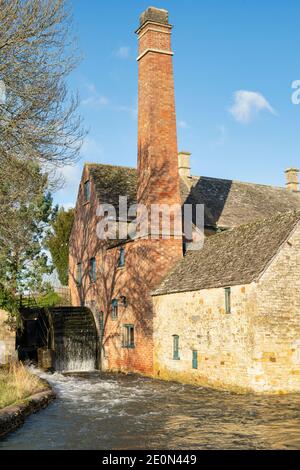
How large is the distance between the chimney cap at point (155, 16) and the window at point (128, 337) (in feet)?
41.9

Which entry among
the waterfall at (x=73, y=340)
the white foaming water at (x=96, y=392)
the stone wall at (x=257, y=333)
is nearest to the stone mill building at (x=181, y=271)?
the stone wall at (x=257, y=333)

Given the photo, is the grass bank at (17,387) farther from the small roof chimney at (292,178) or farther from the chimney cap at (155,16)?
the small roof chimney at (292,178)

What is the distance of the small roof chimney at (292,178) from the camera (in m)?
33.6

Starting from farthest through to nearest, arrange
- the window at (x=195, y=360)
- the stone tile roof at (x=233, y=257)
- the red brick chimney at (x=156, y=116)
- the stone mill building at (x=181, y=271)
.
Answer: the red brick chimney at (x=156, y=116) < the window at (x=195, y=360) < the stone tile roof at (x=233, y=257) < the stone mill building at (x=181, y=271)

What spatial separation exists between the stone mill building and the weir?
27.2 inches

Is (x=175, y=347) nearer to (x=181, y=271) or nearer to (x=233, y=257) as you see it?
(x=181, y=271)

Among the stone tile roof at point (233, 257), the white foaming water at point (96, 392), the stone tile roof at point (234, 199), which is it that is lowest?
the white foaming water at point (96, 392)

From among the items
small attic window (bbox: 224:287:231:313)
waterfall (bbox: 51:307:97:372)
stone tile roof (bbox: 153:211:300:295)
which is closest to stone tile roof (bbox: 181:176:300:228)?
stone tile roof (bbox: 153:211:300:295)

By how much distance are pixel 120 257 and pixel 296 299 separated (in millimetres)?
9501

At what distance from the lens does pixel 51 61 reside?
14188 millimetres

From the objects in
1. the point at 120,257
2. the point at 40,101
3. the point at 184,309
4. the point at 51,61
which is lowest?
the point at 184,309

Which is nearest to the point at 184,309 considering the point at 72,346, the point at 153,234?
the point at 153,234

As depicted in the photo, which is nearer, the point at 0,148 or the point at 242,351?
the point at 0,148

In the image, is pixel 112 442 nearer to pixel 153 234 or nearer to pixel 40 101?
pixel 40 101
